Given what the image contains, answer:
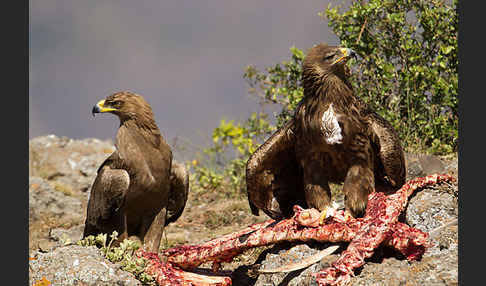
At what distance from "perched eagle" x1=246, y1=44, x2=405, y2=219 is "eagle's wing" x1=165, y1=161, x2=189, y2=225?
6.23ft

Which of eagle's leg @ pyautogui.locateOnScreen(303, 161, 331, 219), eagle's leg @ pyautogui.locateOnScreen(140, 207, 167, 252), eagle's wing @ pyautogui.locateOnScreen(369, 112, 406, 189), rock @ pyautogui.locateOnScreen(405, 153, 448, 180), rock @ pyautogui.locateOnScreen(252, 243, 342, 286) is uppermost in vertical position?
eagle's wing @ pyautogui.locateOnScreen(369, 112, 406, 189)

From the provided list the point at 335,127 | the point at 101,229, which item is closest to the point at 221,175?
the point at 101,229

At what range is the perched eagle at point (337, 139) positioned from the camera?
4992 millimetres

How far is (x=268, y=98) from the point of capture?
1117 cm

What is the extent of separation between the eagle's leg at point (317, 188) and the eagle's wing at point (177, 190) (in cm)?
208

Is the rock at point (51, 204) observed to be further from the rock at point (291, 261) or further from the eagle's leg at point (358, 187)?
the eagle's leg at point (358, 187)

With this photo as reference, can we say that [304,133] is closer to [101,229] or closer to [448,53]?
[101,229]

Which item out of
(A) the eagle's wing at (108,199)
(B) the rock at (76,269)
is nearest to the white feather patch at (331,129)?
(B) the rock at (76,269)

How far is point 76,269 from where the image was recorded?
4.99 metres

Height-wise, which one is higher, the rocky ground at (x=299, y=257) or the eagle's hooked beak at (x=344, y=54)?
the eagle's hooked beak at (x=344, y=54)

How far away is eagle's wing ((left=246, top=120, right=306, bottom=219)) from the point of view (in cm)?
547

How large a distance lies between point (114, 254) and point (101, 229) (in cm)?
123

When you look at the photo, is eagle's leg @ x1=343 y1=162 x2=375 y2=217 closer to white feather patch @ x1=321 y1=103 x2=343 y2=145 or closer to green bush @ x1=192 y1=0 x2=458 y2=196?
white feather patch @ x1=321 y1=103 x2=343 y2=145

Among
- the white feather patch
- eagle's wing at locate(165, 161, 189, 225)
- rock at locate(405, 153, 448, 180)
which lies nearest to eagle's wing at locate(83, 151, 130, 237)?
eagle's wing at locate(165, 161, 189, 225)
